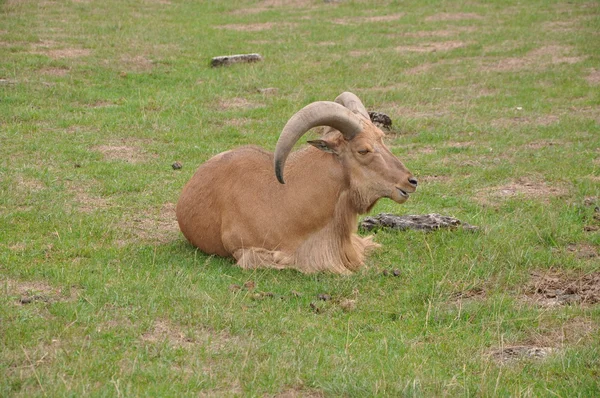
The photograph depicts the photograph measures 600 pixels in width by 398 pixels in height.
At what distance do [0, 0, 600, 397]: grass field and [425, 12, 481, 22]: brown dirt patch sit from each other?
2577 mm

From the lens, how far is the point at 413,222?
34.1 feet

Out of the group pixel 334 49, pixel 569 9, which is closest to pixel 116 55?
pixel 334 49

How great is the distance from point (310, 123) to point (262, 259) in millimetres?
1426

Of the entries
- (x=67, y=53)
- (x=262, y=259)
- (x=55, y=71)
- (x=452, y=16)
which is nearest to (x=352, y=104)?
(x=262, y=259)

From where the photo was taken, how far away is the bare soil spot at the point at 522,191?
1184 centimetres

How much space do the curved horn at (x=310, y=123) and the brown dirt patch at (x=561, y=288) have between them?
88.5 inches

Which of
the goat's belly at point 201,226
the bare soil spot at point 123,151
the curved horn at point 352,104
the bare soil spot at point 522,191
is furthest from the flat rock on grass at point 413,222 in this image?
the bare soil spot at point 123,151

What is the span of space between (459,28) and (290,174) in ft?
56.2

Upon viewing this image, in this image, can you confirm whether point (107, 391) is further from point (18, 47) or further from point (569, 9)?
point (569, 9)

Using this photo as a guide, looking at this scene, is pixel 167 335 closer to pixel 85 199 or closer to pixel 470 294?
pixel 470 294

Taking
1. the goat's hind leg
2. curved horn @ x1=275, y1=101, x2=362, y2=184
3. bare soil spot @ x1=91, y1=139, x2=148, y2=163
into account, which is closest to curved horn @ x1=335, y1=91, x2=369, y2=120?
curved horn @ x1=275, y1=101, x2=362, y2=184

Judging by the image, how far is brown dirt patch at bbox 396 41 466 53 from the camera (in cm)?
2244

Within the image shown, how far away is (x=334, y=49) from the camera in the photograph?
2244 centimetres

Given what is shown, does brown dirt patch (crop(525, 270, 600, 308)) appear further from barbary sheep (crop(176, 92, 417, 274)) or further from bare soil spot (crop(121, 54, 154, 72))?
bare soil spot (crop(121, 54, 154, 72))
